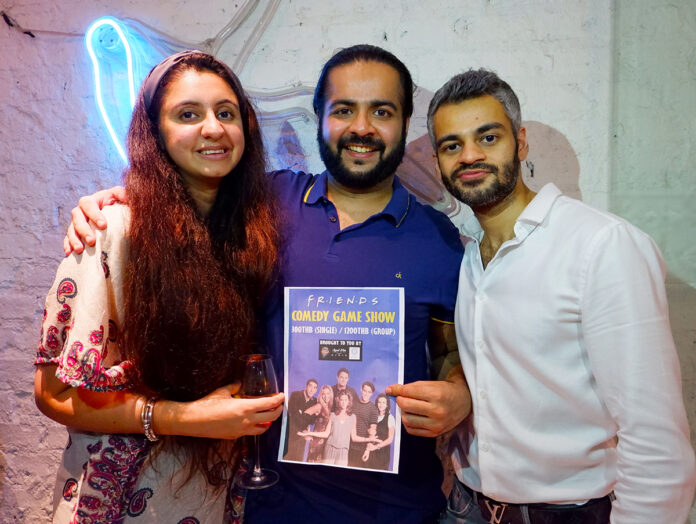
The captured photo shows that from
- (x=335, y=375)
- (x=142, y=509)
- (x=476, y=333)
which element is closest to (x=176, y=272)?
(x=335, y=375)

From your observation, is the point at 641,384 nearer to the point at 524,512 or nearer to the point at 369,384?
the point at 524,512

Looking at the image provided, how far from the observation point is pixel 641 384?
1.01 m

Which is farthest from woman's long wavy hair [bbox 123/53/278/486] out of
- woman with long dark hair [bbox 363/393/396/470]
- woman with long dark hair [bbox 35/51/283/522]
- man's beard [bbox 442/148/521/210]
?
man's beard [bbox 442/148/521/210]

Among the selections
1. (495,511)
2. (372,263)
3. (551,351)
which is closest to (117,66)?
(372,263)

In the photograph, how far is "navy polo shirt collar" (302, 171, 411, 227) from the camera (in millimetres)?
1433

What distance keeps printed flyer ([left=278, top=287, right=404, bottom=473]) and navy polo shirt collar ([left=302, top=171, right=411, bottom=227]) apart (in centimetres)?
26

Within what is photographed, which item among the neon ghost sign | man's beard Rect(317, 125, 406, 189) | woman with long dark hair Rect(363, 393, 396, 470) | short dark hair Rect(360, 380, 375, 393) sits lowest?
woman with long dark hair Rect(363, 393, 396, 470)

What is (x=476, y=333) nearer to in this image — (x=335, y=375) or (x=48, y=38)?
(x=335, y=375)

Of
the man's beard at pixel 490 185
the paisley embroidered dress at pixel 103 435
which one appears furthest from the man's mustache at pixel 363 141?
the paisley embroidered dress at pixel 103 435

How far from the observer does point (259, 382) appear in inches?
46.1

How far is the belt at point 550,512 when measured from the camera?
3.82 ft

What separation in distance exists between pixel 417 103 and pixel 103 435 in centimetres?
147

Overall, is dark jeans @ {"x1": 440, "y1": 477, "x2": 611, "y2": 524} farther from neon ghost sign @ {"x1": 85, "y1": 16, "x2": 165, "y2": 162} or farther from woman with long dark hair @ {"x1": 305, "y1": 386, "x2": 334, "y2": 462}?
neon ghost sign @ {"x1": 85, "y1": 16, "x2": 165, "y2": 162}

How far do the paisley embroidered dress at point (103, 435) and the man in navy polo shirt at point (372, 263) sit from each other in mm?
142
